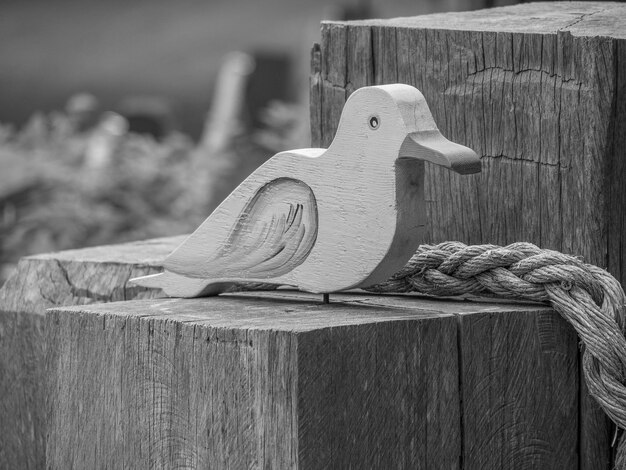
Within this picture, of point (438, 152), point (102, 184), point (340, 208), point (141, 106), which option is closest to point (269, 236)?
point (340, 208)

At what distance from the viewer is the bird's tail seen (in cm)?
212

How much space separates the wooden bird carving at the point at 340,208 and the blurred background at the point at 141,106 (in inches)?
86.3

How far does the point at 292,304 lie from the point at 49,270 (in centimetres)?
91

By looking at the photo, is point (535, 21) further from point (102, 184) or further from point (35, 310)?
point (102, 184)

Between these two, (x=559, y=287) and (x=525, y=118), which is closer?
(x=559, y=287)

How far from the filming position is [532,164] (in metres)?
2.16

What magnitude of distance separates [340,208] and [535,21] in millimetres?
782

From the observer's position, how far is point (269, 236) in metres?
2.03

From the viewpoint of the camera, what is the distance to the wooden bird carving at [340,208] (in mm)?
1864

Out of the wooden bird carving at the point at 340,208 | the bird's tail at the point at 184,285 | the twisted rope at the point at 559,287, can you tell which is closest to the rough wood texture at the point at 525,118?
the twisted rope at the point at 559,287

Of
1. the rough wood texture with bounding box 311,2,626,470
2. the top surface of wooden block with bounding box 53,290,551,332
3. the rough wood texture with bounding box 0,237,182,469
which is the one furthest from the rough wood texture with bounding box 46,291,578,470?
the rough wood texture with bounding box 0,237,182,469

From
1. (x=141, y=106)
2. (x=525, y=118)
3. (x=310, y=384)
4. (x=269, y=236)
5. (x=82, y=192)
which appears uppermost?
(x=141, y=106)

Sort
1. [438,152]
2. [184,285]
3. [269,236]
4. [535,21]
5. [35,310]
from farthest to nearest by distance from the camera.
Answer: [35,310], [535,21], [184,285], [269,236], [438,152]

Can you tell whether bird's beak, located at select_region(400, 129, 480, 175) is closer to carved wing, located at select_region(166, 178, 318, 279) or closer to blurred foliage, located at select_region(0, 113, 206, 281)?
carved wing, located at select_region(166, 178, 318, 279)
